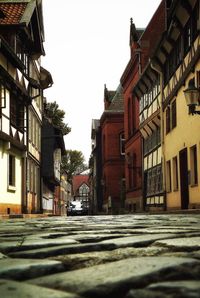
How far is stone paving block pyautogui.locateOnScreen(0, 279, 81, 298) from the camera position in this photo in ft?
5.80

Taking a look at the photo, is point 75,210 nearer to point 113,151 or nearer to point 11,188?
point 113,151

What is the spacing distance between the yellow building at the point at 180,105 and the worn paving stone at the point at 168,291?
603 inches

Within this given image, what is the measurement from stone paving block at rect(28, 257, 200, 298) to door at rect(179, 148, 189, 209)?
18.9m

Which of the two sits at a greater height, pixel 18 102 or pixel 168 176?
pixel 18 102

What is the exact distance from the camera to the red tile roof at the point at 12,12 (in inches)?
878

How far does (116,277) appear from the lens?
197cm

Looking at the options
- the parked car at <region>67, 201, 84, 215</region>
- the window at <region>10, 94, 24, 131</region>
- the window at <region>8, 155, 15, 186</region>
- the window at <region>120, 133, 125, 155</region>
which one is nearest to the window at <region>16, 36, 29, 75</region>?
the window at <region>10, 94, 24, 131</region>

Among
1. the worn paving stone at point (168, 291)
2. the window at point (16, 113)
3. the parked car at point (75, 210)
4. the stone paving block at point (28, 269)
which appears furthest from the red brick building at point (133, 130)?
the worn paving stone at point (168, 291)

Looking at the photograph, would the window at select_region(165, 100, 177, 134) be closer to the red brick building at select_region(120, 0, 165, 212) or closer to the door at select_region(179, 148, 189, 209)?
the door at select_region(179, 148, 189, 209)

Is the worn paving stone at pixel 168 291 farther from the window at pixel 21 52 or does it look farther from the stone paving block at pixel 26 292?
the window at pixel 21 52

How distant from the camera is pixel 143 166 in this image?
31.4 meters

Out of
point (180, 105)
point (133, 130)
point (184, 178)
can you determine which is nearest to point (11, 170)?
point (184, 178)

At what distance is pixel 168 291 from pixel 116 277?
0.36 metres

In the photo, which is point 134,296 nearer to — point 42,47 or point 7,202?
point 7,202
